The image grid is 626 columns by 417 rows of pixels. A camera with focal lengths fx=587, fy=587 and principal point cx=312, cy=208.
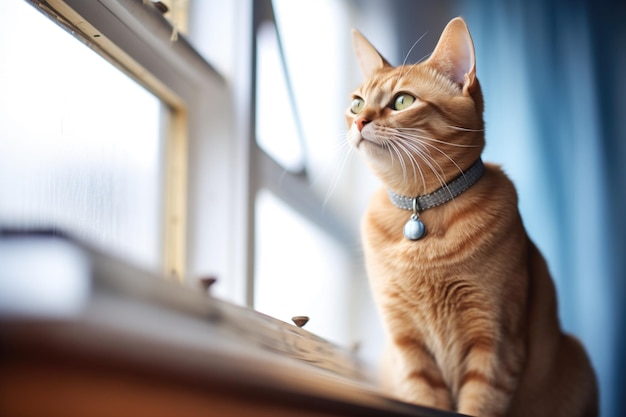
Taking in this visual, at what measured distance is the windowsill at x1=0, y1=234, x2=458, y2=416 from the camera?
33cm

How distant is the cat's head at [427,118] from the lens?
91 cm

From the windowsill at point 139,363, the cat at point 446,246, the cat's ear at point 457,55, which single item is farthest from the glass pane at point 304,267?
the windowsill at point 139,363

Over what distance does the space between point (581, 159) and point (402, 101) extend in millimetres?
581

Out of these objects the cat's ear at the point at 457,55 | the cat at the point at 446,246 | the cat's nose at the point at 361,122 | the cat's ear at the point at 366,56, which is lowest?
the cat at the point at 446,246

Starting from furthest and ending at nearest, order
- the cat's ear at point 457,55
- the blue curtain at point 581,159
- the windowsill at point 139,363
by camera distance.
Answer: the blue curtain at point 581,159
the cat's ear at point 457,55
the windowsill at point 139,363

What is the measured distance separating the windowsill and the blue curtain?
2.87 feet

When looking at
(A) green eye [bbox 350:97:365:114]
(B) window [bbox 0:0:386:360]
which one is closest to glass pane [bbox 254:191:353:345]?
(B) window [bbox 0:0:386:360]

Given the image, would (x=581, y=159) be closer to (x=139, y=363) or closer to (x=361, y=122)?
(x=361, y=122)

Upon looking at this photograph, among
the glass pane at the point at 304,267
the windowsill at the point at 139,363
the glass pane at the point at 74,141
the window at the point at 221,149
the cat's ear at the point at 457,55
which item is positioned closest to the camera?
the windowsill at the point at 139,363

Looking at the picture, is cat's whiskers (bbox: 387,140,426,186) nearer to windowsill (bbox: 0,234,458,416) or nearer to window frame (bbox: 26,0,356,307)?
window frame (bbox: 26,0,356,307)

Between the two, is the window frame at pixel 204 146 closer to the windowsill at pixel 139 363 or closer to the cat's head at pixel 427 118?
the cat's head at pixel 427 118

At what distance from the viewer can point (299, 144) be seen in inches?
45.2

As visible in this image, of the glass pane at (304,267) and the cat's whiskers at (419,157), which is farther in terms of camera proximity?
the glass pane at (304,267)

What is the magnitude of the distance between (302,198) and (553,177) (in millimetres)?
559
